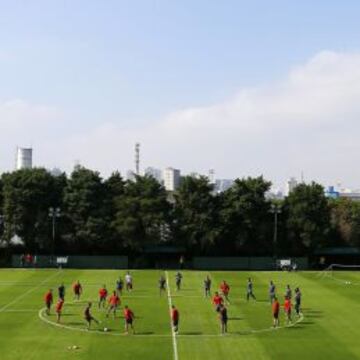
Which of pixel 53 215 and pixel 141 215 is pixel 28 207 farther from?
pixel 141 215

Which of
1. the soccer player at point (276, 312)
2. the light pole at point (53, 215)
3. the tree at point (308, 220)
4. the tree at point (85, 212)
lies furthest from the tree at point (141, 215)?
the soccer player at point (276, 312)

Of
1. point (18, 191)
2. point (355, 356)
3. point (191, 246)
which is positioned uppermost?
point (18, 191)

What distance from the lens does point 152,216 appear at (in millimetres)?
97312

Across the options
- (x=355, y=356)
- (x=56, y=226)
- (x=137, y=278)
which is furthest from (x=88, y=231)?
(x=355, y=356)

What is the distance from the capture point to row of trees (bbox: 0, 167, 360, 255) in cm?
9812

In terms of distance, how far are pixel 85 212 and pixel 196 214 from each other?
601 inches

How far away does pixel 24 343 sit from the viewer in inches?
1588

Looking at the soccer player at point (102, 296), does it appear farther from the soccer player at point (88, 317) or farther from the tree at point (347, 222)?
the tree at point (347, 222)

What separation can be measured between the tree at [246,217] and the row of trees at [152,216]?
0.14m

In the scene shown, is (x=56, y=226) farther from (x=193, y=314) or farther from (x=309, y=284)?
(x=193, y=314)

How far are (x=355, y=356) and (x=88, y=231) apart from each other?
209 feet

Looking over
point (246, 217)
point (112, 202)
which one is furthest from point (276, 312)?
point (112, 202)

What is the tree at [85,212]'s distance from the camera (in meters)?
98.0

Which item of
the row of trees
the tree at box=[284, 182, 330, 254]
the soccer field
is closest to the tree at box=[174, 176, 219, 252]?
the row of trees
